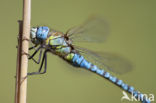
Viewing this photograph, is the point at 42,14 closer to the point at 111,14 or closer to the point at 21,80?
the point at 111,14

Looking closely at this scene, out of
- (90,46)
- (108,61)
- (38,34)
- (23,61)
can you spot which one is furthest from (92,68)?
(90,46)

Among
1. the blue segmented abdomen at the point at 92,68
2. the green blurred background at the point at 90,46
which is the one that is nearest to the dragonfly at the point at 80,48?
the blue segmented abdomen at the point at 92,68

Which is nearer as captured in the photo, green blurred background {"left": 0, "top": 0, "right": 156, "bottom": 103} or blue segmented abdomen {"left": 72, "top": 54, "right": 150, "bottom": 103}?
blue segmented abdomen {"left": 72, "top": 54, "right": 150, "bottom": 103}

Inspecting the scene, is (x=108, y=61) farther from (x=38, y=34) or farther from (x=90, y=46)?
(x=90, y=46)

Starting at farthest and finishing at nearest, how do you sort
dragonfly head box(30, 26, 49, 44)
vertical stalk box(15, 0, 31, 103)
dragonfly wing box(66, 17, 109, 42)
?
dragonfly wing box(66, 17, 109, 42) → dragonfly head box(30, 26, 49, 44) → vertical stalk box(15, 0, 31, 103)

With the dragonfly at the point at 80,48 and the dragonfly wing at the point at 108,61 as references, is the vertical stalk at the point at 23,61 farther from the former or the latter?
the dragonfly wing at the point at 108,61

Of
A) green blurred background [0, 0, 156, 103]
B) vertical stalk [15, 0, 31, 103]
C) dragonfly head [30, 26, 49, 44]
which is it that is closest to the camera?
vertical stalk [15, 0, 31, 103]

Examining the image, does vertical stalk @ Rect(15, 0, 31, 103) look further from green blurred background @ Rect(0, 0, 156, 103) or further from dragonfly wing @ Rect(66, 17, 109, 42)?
green blurred background @ Rect(0, 0, 156, 103)

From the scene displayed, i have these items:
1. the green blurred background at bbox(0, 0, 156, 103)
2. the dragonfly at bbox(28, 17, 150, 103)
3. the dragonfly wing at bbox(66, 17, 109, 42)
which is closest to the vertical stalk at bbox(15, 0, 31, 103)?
the dragonfly at bbox(28, 17, 150, 103)

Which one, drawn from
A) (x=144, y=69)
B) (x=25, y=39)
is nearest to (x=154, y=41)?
(x=144, y=69)
